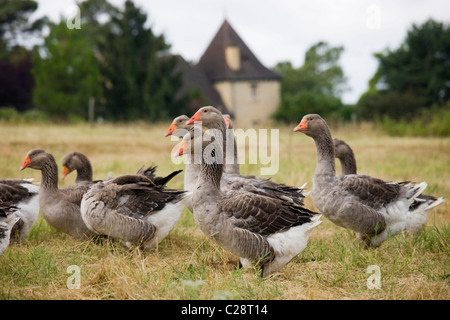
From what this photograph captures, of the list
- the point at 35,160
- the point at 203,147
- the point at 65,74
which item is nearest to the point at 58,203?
the point at 35,160

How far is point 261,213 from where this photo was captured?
15.4ft

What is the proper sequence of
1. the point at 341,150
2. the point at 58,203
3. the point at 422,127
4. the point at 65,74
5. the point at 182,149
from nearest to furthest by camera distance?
1. the point at 182,149
2. the point at 58,203
3. the point at 341,150
4. the point at 422,127
5. the point at 65,74

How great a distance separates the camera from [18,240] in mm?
6070

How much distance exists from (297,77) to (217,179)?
4644 cm

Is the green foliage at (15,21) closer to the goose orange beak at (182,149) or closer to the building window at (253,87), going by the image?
the building window at (253,87)

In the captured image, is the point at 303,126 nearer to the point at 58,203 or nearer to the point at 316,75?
the point at 58,203

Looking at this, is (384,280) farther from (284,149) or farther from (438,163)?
(284,149)

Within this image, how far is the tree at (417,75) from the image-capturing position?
27.1 meters

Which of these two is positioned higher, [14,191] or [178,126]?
[178,126]

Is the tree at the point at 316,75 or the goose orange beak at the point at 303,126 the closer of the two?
the goose orange beak at the point at 303,126

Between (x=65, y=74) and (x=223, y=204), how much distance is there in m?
24.8

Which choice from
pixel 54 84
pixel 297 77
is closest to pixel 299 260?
pixel 54 84

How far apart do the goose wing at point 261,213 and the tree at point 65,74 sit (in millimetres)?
22256

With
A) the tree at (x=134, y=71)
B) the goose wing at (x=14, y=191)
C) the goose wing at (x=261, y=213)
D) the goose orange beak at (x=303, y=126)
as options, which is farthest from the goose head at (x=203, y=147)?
the tree at (x=134, y=71)
